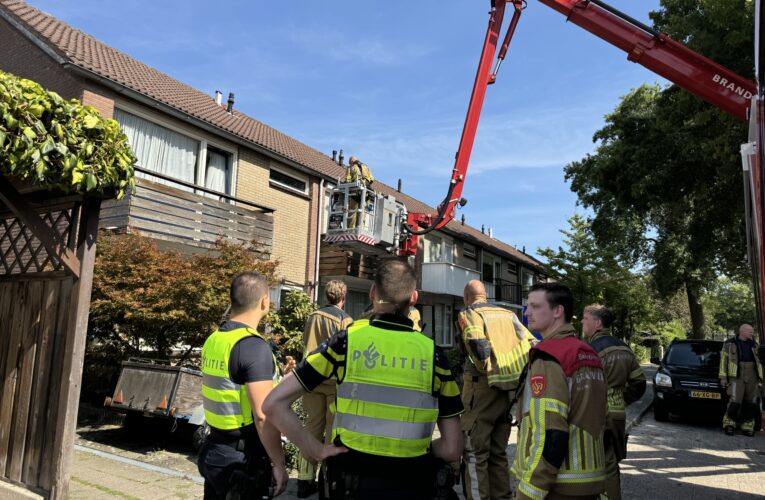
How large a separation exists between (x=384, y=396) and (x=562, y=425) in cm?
86

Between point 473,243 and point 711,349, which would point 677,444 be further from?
point 473,243

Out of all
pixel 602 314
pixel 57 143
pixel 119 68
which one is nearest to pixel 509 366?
pixel 602 314

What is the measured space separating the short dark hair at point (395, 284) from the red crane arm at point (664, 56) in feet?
21.9

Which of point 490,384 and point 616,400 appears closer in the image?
point 616,400

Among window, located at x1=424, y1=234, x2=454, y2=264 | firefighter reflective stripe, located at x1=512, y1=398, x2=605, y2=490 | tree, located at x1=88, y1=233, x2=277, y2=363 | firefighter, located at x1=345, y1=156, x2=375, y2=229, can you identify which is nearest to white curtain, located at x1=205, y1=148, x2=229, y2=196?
firefighter, located at x1=345, y1=156, x2=375, y2=229

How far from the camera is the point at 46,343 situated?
4.56 metres

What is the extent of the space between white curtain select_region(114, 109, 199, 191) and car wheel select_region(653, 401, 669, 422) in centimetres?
1117

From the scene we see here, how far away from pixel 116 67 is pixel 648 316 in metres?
32.7

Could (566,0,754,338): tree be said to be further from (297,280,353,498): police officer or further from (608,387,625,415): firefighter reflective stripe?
(297,280,353,498): police officer

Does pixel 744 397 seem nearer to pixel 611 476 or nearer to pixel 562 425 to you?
pixel 611 476

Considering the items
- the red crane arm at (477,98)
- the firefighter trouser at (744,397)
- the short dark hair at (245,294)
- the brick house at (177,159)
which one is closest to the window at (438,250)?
the brick house at (177,159)

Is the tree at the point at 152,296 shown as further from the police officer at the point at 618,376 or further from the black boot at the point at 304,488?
the police officer at the point at 618,376

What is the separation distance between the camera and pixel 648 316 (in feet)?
109

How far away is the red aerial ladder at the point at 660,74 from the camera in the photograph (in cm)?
353
